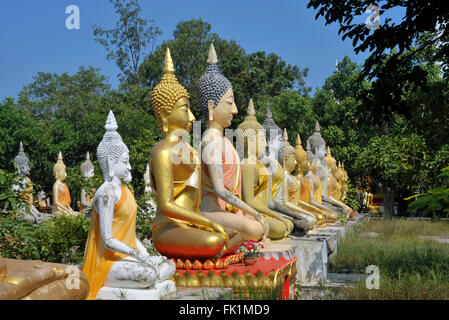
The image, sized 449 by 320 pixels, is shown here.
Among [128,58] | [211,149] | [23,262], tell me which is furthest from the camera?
[128,58]

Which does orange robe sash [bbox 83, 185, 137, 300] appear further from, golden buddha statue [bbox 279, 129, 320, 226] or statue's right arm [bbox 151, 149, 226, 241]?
golden buddha statue [bbox 279, 129, 320, 226]

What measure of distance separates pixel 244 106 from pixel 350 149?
19.4 ft

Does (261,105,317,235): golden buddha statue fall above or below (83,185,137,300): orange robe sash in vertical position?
above

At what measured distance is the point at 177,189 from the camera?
5875 millimetres

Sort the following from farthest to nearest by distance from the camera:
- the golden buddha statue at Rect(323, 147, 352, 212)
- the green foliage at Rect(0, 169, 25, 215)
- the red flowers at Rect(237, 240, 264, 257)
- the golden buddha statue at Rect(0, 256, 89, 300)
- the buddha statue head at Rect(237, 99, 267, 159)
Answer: the golden buddha statue at Rect(323, 147, 352, 212)
the buddha statue head at Rect(237, 99, 267, 159)
the green foliage at Rect(0, 169, 25, 215)
the red flowers at Rect(237, 240, 264, 257)
the golden buddha statue at Rect(0, 256, 89, 300)

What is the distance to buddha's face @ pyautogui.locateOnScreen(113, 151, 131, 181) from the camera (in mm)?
4984

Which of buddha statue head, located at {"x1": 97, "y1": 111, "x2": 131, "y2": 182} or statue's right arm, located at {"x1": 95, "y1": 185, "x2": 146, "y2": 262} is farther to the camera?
buddha statue head, located at {"x1": 97, "y1": 111, "x2": 131, "y2": 182}

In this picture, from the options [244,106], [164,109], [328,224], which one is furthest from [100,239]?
[244,106]

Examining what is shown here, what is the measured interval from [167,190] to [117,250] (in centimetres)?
111

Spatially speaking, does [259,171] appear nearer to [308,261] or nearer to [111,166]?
[308,261]

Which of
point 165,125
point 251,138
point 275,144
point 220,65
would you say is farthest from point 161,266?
point 220,65

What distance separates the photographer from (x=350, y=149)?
2502 centimetres

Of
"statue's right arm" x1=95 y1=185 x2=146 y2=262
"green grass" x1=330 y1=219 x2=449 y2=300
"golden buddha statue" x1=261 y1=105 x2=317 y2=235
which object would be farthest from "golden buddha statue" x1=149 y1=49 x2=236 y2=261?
"golden buddha statue" x1=261 y1=105 x2=317 y2=235

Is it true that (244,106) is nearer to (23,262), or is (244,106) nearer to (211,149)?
(211,149)
